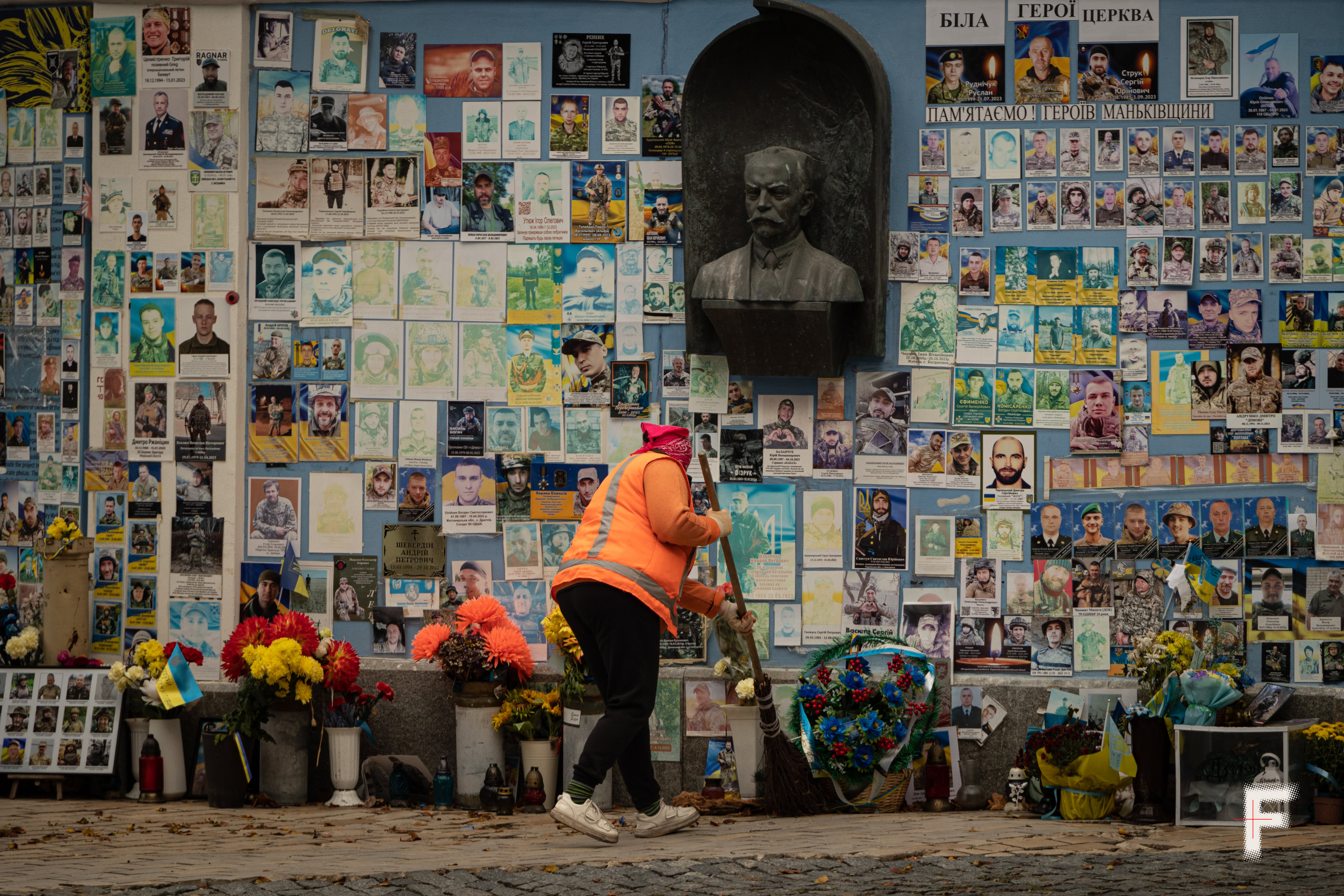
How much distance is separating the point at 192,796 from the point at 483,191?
3092 mm

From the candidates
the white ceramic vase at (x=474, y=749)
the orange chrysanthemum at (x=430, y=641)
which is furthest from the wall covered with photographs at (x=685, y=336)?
the white ceramic vase at (x=474, y=749)

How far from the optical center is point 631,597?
4961mm

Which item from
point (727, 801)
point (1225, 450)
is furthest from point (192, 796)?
point (1225, 450)

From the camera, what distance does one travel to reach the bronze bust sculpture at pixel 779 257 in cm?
584

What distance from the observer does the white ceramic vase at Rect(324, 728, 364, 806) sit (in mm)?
A: 5973

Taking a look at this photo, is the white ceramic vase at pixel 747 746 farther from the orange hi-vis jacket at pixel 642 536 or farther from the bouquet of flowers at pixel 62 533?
the bouquet of flowers at pixel 62 533

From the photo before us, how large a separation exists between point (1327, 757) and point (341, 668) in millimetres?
4095

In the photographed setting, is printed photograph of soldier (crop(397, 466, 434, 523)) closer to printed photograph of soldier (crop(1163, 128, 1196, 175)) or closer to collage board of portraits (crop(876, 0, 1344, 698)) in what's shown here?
collage board of portraits (crop(876, 0, 1344, 698))

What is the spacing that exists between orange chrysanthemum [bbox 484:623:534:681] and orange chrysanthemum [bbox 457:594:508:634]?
0.11 ft

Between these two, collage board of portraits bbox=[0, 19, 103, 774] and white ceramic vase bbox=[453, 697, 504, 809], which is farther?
collage board of portraits bbox=[0, 19, 103, 774]

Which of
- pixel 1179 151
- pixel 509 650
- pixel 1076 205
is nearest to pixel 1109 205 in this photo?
pixel 1076 205

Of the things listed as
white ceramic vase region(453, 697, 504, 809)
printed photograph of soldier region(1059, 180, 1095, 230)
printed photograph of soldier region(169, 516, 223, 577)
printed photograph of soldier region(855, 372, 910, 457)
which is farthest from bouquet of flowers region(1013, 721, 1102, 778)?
printed photograph of soldier region(169, 516, 223, 577)

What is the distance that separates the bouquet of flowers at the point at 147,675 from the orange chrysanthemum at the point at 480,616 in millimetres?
1221

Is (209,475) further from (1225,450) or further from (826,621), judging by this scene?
(1225,450)
